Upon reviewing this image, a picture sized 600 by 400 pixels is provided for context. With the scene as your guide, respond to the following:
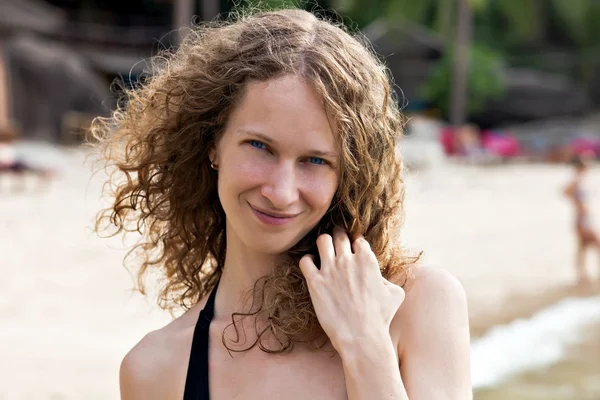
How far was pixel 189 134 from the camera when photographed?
1.85m

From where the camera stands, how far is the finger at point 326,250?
5.29 ft

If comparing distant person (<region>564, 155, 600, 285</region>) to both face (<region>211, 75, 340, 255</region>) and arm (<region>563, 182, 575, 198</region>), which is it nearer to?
arm (<region>563, 182, 575, 198</region>)

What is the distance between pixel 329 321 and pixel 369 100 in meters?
0.47

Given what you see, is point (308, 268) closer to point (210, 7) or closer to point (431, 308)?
point (431, 308)

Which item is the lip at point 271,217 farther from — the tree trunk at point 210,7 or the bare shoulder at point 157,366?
the tree trunk at point 210,7

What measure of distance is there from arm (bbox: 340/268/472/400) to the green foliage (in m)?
26.3

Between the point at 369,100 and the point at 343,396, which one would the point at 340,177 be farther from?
the point at 343,396

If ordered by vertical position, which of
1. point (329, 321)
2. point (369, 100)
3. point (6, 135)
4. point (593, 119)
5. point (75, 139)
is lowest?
point (329, 321)

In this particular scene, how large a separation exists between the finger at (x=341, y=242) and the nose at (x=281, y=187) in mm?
149

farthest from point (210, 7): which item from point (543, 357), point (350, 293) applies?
point (350, 293)

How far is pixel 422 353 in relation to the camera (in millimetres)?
1524

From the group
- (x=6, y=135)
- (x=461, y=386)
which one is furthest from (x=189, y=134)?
(x=6, y=135)

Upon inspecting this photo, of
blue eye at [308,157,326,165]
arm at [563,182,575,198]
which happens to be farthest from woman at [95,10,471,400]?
arm at [563,182,575,198]

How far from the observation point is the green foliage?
90.2 ft
